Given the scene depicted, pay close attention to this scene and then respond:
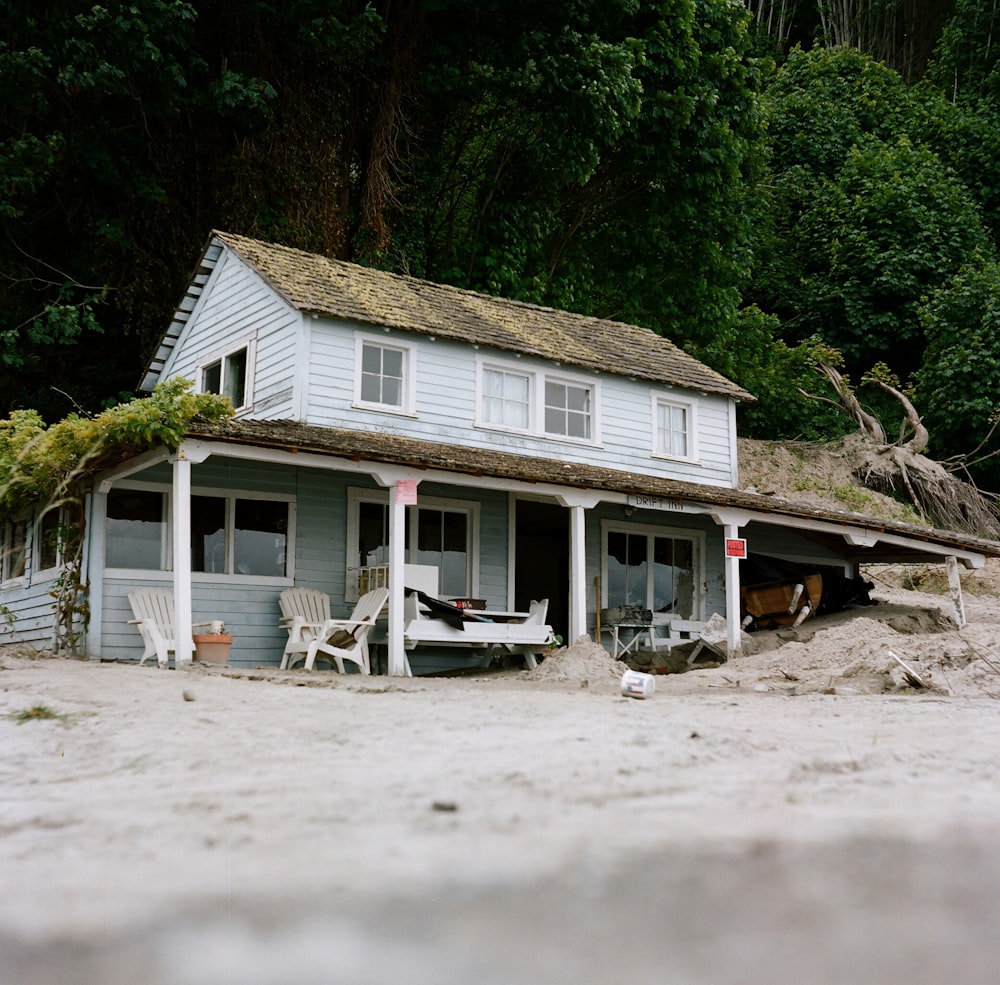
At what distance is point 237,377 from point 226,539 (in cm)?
374

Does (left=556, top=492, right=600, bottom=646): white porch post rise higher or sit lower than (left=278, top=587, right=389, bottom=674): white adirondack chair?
higher

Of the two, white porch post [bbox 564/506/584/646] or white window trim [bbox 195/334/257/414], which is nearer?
white porch post [bbox 564/506/584/646]

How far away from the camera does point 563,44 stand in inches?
1040

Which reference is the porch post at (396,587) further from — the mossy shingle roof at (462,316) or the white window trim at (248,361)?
the white window trim at (248,361)

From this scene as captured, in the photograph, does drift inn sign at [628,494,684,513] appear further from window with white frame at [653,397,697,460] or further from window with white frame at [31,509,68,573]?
window with white frame at [31,509,68,573]

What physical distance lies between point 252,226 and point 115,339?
4.25 m

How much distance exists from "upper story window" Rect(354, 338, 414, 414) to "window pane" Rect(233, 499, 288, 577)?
7.02 feet

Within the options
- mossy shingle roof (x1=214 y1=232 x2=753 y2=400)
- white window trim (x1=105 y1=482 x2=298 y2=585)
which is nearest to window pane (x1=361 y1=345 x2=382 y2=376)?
mossy shingle roof (x1=214 y1=232 x2=753 y2=400)

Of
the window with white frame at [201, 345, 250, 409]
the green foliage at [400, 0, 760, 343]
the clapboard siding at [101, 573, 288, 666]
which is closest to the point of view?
the clapboard siding at [101, 573, 288, 666]

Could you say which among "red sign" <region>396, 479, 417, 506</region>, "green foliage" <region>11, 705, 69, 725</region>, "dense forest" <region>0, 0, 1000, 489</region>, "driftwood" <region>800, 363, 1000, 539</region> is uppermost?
"dense forest" <region>0, 0, 1000, 489</region>

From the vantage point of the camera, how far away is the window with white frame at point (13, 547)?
635 inches

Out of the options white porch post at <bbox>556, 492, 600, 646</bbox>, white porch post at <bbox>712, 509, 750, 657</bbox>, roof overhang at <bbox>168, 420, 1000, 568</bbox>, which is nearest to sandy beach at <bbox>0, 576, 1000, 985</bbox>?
roof overhang at <bbox>168, 420, 1000, 568</bbox>

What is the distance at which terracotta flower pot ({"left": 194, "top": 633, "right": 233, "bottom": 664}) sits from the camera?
12852 mm

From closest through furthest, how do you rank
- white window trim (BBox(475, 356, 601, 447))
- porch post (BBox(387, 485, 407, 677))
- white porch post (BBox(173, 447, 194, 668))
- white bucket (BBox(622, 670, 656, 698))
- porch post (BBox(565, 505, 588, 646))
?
white bucket (BBox(622, 670, 656, 698)) < white porch post (BBox(173, 447, 194, 668)) < porch post (BBox(387, 485, 407, 677)) < porch post (BBox(565, 505, 588, 646)) < white window trim (BBox(475, 356, 601, 447))
